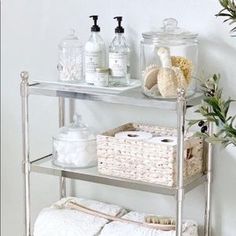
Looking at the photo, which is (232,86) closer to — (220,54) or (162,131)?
(220,54)

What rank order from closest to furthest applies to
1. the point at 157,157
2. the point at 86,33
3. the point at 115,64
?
the point at 157,157 → the point at 115,64 → the point at 86,33

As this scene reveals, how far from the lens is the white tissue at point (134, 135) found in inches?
87.2

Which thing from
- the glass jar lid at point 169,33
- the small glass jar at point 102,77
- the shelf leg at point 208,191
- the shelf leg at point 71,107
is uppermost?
the glass jar lid at point 169,33

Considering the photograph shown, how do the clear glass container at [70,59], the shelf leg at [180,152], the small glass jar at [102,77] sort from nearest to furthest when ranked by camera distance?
the shelf leg at [180,152], the small glass jar at [102,77], the clear glass container at [70,59]

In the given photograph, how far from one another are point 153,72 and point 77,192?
0.71m

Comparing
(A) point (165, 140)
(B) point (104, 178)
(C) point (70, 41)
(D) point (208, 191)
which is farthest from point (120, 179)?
(C) point (70, 41)

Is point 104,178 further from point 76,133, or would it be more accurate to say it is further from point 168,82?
point 168,82

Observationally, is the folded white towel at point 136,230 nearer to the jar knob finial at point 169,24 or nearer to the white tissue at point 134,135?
the white tissue at point 134,135

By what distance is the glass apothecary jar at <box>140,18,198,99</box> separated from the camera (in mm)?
2115

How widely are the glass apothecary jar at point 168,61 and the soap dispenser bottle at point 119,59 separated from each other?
0.22ft

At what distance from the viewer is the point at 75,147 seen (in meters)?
2.31

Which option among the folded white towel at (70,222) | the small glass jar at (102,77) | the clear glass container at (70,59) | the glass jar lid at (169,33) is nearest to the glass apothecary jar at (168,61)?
the glass jar lid at (169,33)

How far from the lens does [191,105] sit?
2121 millimetres

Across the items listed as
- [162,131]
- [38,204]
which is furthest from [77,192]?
[162,131]
